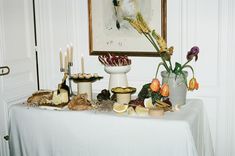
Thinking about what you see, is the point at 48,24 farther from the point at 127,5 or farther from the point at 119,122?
the point at 119,122

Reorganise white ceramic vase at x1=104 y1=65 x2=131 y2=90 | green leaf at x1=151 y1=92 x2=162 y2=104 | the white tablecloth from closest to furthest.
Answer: the white tablecloth
green leaf at x1=151 y1=92 x2=162 y2=104
white ceramic vase at x1=104 y1=65 x2=131 y2=90

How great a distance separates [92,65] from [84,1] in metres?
0.58

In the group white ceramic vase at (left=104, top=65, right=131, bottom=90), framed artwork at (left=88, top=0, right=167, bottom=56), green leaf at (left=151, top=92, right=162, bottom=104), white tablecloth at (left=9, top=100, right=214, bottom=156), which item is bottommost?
white tablecloth at (left=9, top=100, right=214, bottom=156)

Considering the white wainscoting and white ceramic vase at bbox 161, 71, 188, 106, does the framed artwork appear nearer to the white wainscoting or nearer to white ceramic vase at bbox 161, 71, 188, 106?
the white wainscoting

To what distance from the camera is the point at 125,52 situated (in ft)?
9.98

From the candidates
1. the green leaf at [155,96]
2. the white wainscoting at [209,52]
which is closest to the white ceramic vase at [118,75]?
the green leaf at [155,96]

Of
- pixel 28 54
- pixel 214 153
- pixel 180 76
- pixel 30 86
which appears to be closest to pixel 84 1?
pixel 28 54

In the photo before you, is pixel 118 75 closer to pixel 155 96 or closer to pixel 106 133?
pixel 155 96

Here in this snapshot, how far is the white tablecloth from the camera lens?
2.26 m

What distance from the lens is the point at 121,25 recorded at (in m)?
3.02

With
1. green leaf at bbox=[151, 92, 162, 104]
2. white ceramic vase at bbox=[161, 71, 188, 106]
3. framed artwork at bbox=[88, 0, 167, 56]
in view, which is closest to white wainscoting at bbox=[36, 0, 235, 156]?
framed artwork at bbox=[88, 0, 167, 56]

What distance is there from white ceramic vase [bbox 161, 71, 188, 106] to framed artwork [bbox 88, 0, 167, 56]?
493 mm

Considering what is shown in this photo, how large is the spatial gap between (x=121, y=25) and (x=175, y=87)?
2.71 ft

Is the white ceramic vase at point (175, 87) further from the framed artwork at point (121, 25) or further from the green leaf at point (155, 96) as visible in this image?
the framed artwork at point (121, 25)
